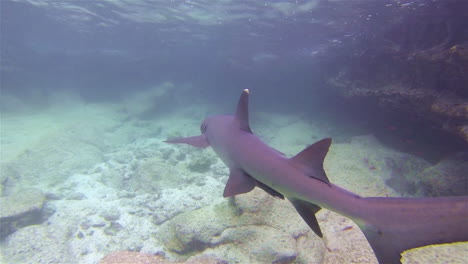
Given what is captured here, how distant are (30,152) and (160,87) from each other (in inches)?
569

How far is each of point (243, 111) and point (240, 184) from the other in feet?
2.86

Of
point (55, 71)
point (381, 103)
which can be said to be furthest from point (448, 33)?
point (55, 71)

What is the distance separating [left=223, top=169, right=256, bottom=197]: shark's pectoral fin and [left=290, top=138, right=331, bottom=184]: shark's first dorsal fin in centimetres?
63

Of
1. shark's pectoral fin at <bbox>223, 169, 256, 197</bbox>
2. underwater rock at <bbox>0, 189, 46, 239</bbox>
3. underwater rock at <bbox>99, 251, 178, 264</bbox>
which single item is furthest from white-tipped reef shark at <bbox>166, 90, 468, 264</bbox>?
underwater rock at <bbox>0, 189, 46, 239</bbox>

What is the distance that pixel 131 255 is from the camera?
479 cm

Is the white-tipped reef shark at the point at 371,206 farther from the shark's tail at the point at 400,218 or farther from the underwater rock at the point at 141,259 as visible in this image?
the underwater rock at the point at 141,259

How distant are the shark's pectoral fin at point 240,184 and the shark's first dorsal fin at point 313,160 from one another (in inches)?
24.9

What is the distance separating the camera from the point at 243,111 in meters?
2.96

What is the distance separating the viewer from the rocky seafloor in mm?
4773

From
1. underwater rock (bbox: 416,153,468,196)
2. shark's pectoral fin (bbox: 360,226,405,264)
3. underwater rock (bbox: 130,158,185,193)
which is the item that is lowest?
underwater rock (bbox: 130,158,185,193)

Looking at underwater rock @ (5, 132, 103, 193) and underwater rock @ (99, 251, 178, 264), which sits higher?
underwater rock @ (99, 251, 178, 264)

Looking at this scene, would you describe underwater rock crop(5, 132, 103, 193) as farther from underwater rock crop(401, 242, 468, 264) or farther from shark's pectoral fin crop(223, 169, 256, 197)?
underwater rock crop(401, 242, 468, 264)

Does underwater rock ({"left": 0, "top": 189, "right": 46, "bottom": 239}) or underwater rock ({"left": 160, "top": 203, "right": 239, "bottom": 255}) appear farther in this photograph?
underwater rock ({"left": 0, "top": 189, "right": 46, "bottom": 239})

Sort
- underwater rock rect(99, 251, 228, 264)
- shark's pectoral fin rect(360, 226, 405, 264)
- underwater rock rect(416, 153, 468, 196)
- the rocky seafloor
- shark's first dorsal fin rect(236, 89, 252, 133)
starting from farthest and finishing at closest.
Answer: underwater rock rect(416, 153, 468, 196)
the rocky seafloor
underwater rock rect(99, 251, 228, 264)
shark's first dorsal fin rect(236, 89, 252, 133)
shark's pectoral fin rect(360, 226, 405, 264)
